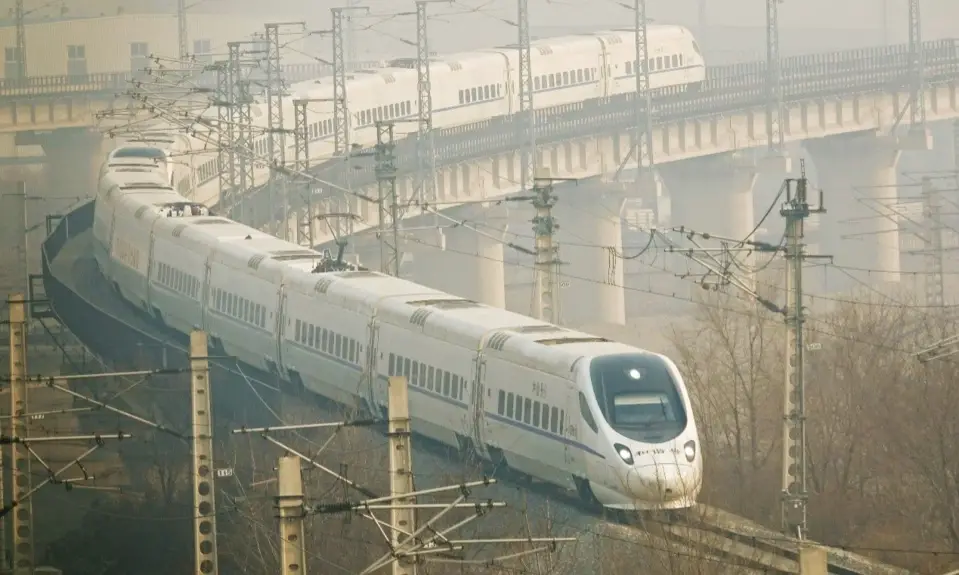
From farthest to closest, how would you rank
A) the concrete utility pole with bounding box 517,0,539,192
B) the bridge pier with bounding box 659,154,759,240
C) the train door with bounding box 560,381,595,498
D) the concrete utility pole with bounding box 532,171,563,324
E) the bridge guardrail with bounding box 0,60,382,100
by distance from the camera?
the bridge guardrail with bounding box 0,60,382,100 < the bridge pier with bounding box 659,154,759,240 < the concrete utility pole with bounding box 517,0,539,192 < the concrete utility pole with bounding box 532,171,563,324 < the train door with bounding box 560,381,595,498

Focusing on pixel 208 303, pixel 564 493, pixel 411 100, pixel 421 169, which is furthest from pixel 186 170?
pixel 564 493

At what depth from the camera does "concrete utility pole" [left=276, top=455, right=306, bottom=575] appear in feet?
58.6

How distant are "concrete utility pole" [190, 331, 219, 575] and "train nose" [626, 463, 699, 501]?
5201mm

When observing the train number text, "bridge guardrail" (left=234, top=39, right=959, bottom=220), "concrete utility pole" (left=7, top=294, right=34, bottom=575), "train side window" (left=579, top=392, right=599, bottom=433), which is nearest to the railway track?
"train side window" (left=579, top=392, right=599, bottom=433)

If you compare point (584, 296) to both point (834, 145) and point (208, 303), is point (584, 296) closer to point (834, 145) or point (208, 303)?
point (834, 145)

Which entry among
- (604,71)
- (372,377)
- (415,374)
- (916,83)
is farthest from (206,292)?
(916,83)

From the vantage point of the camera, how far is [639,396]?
88.5 ft

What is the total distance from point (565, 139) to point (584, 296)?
629cm

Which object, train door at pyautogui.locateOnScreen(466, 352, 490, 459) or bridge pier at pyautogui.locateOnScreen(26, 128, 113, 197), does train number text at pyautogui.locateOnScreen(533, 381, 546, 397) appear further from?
bridge pier at pyautogui.locateOnScreen(26, 128, 113, 197)

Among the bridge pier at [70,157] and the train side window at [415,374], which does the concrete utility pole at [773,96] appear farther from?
the train side window at [415,374]

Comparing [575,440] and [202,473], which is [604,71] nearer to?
[575,440]

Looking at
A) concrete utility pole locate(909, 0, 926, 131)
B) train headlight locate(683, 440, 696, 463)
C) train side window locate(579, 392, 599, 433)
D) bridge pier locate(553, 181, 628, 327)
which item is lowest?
bridge pier locate(553, 181, 628, 327)

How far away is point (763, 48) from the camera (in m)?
185

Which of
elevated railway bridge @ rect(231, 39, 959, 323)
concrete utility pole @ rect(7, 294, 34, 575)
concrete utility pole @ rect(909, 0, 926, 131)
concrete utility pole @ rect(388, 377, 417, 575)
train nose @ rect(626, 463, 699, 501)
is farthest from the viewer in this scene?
concrete utility pole @ rect(909, 0, 926, 131)
